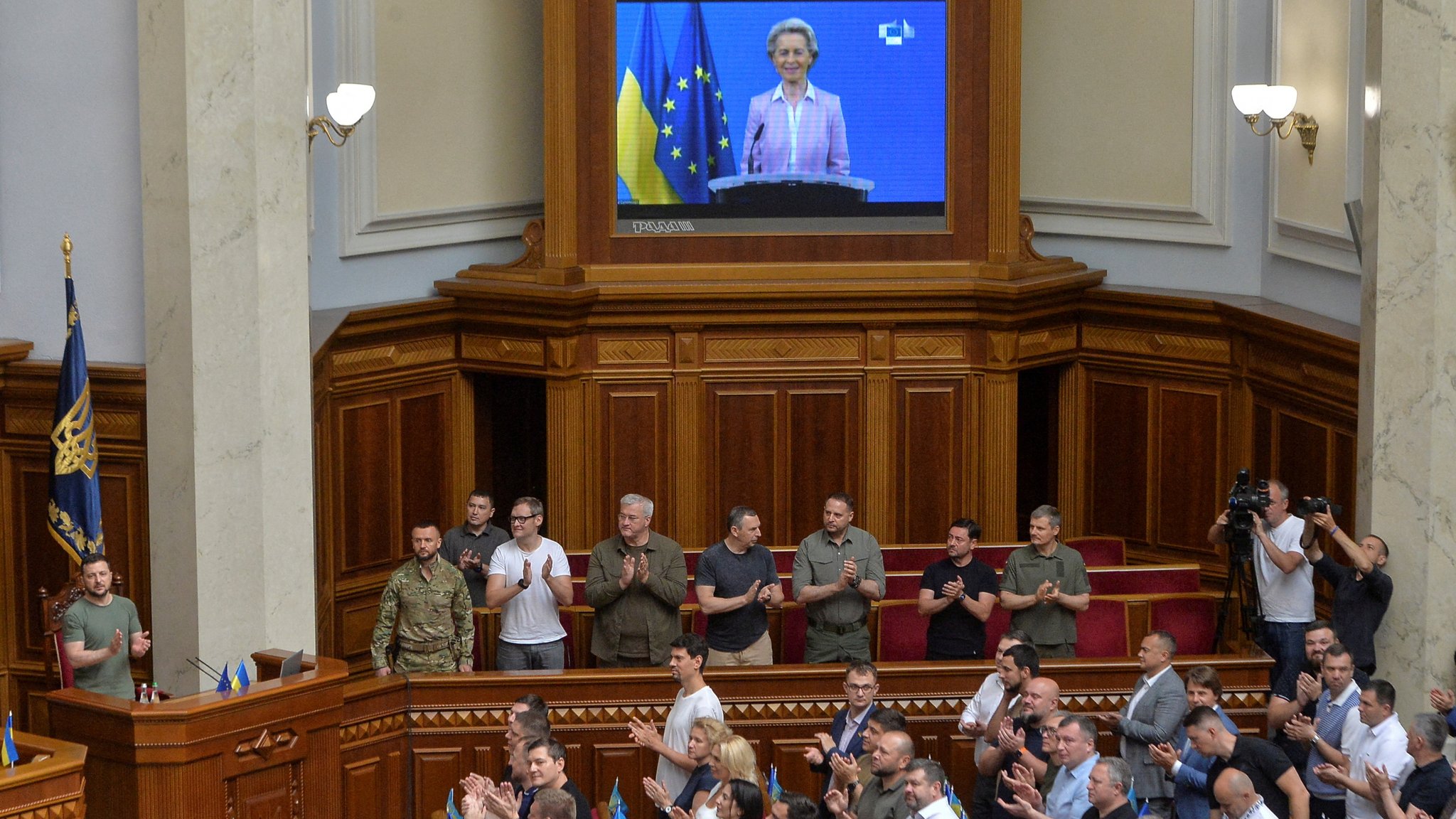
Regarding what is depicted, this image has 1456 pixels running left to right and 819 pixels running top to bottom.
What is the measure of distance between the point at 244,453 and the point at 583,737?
2.06 m

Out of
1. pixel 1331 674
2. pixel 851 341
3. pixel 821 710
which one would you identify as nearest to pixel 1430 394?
pixel 1331 674

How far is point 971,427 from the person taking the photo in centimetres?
1268

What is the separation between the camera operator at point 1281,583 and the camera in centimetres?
945

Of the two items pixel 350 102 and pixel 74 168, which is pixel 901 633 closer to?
pixel 350 102

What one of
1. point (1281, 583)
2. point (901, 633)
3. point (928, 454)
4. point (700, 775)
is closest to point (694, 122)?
point (928, 454)

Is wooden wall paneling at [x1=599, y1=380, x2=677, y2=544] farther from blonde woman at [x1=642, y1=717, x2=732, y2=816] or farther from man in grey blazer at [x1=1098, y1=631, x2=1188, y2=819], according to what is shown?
blonde woman at [x1=642, y1=717, x2=732, y2=816]

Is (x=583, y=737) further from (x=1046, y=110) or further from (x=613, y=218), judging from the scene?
(x=1046, y=110)

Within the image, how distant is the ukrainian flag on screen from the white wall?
404cm

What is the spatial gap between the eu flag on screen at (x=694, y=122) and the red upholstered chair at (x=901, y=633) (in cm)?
371

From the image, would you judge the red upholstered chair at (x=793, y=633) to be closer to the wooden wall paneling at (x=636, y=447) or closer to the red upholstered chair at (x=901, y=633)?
the red upholstered chair at (x=901, y=633)

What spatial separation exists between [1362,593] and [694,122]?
5.38 metres

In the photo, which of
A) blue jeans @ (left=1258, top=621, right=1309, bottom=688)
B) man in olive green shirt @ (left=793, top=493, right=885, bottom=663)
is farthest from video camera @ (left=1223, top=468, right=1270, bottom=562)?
man in olive green shirt @ (left=793, top=493, right=885, bottom=663)

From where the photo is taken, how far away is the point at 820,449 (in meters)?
12.7

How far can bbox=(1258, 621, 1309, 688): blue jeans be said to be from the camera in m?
9.49
